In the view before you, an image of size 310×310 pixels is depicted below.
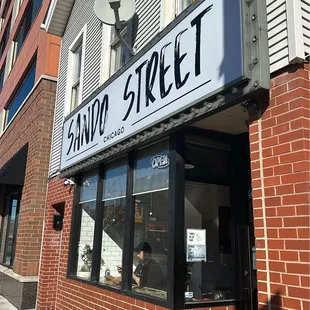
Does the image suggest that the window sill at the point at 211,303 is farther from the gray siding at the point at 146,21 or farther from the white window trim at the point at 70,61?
the white window trim at the point at 70,61

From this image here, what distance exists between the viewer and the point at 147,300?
4484mm

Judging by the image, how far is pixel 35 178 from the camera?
352 inches

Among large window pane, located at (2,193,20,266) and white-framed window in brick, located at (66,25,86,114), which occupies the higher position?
white-framed window in brick, located at (66,25,86,114)

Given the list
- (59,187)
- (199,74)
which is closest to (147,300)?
(199,74)

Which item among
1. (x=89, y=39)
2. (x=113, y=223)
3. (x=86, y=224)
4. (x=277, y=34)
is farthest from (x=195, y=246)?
(x=89, y=39)

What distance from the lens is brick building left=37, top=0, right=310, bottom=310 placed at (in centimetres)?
305

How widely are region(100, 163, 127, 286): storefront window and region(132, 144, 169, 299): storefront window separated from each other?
40cm

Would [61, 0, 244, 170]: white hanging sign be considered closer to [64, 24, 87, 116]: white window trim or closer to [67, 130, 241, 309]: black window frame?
[67, 130, 241, 309]: black window frame

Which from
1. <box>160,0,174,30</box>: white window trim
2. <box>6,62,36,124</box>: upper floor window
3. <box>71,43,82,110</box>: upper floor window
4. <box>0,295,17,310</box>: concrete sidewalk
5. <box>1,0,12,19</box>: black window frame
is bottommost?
<box>0,295,17,310</box>: concrete sidewalk

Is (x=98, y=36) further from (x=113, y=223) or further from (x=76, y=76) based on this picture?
(x=113, y=223)

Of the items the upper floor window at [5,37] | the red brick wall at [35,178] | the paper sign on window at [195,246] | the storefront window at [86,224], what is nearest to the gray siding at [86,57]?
the red brick wall at [35,178]

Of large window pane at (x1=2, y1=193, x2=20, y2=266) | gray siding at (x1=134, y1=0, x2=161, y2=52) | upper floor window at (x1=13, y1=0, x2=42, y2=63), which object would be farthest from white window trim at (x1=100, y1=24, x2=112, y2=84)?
large window pane at (x1=2, y1=193, x2=20, y2=266)

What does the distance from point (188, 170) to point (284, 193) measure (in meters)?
1.75

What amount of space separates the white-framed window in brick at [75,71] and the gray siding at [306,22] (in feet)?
18.5
